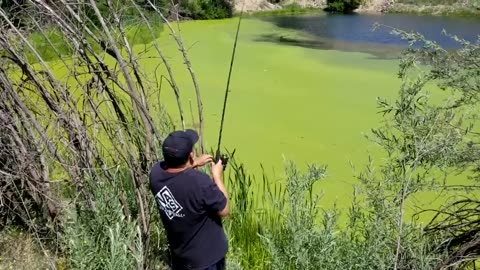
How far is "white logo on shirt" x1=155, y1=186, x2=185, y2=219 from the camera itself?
77.5 inches

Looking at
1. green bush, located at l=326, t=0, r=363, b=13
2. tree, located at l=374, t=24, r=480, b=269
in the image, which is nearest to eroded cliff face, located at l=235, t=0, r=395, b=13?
green bush, located at l=326, t=0, r=363, b=13

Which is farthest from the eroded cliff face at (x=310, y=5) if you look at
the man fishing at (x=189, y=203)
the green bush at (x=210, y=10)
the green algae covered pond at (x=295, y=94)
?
the man fishing at (x=189, y=203)

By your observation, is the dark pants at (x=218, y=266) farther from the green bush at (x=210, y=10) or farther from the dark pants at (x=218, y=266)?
the green bush at (x=210, y=10)

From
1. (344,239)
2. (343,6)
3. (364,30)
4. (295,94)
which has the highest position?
(344,239)

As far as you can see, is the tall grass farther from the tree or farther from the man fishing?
the man fishing

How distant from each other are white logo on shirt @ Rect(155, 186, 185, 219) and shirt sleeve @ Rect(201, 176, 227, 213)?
3.7 inches

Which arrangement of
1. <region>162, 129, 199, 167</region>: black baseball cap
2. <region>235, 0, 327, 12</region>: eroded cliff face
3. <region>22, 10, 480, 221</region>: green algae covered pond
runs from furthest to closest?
<region>235, 0, 327, 12</region>: eroded cliff face, <region>22, 10, 480, 221</region>: green algae covered pond, <region>162, 129, 199, 167</region>: black baseball cap

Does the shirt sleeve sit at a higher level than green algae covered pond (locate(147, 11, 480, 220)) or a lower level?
higher

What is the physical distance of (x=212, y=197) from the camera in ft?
6.36

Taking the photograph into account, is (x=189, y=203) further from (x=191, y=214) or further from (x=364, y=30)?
(x=364, y=30)

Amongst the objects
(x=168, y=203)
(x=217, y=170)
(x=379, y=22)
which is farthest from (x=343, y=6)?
A: (x=168, y=203)

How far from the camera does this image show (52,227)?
2.74m

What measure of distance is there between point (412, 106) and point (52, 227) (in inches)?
69.0

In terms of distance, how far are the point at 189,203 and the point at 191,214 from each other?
0.05 metres
